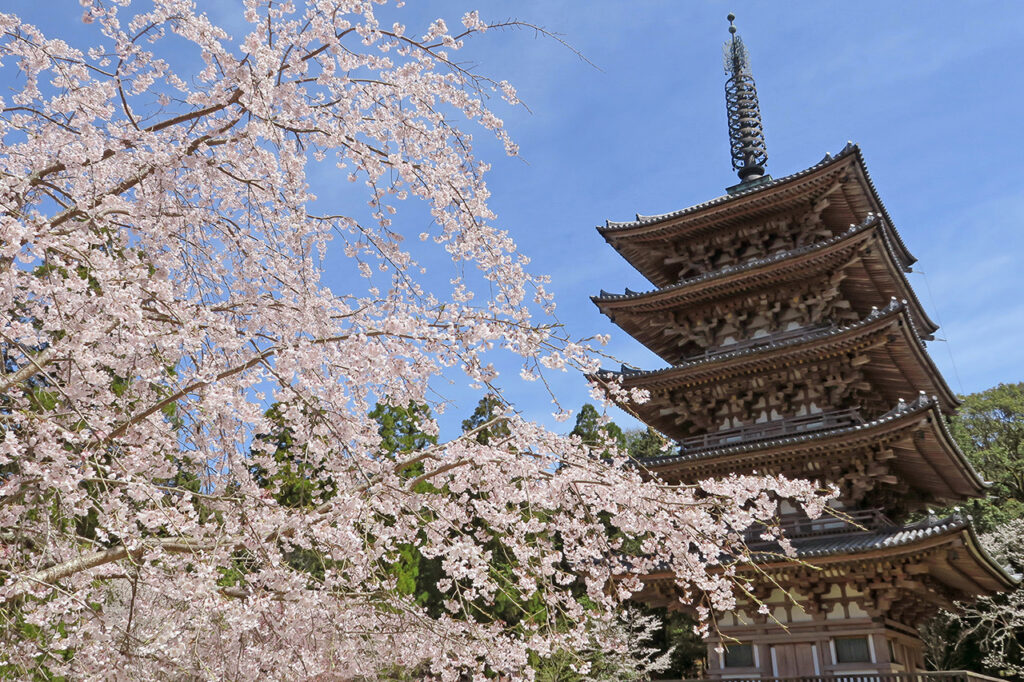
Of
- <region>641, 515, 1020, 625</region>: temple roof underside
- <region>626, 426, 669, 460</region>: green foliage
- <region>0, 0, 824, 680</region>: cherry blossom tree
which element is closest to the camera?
<region>0, 0, 824, 680</region>: cherry blossom tree

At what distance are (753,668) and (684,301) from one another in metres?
6.03

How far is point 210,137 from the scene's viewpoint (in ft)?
12.5

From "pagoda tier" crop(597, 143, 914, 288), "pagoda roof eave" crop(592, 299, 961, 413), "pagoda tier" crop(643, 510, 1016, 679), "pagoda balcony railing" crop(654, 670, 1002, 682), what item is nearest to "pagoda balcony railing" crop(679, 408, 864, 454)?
"pagoda roof eave" crop(592, 299, 961, 413)

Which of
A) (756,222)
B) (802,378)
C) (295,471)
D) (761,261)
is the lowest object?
(295,471)

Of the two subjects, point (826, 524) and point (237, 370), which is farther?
point (826, 524)

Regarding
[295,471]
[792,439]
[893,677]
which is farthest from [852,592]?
[295,471]

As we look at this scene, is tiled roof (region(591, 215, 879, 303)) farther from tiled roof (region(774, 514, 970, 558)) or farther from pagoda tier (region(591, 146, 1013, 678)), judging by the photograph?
tiled roof (region(774, 514, 970, 558))

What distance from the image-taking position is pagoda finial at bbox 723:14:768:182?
15.1 meters

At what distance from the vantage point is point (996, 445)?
27.5 m

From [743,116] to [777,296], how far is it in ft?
18.2

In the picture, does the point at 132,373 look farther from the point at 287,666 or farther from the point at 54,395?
the point at 287,666

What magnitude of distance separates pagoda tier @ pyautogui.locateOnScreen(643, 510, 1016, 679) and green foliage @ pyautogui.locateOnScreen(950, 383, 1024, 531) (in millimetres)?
14780

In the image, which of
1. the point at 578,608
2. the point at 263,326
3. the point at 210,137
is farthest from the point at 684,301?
the point at 210,137

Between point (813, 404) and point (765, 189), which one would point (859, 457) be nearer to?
point (813, 404)
